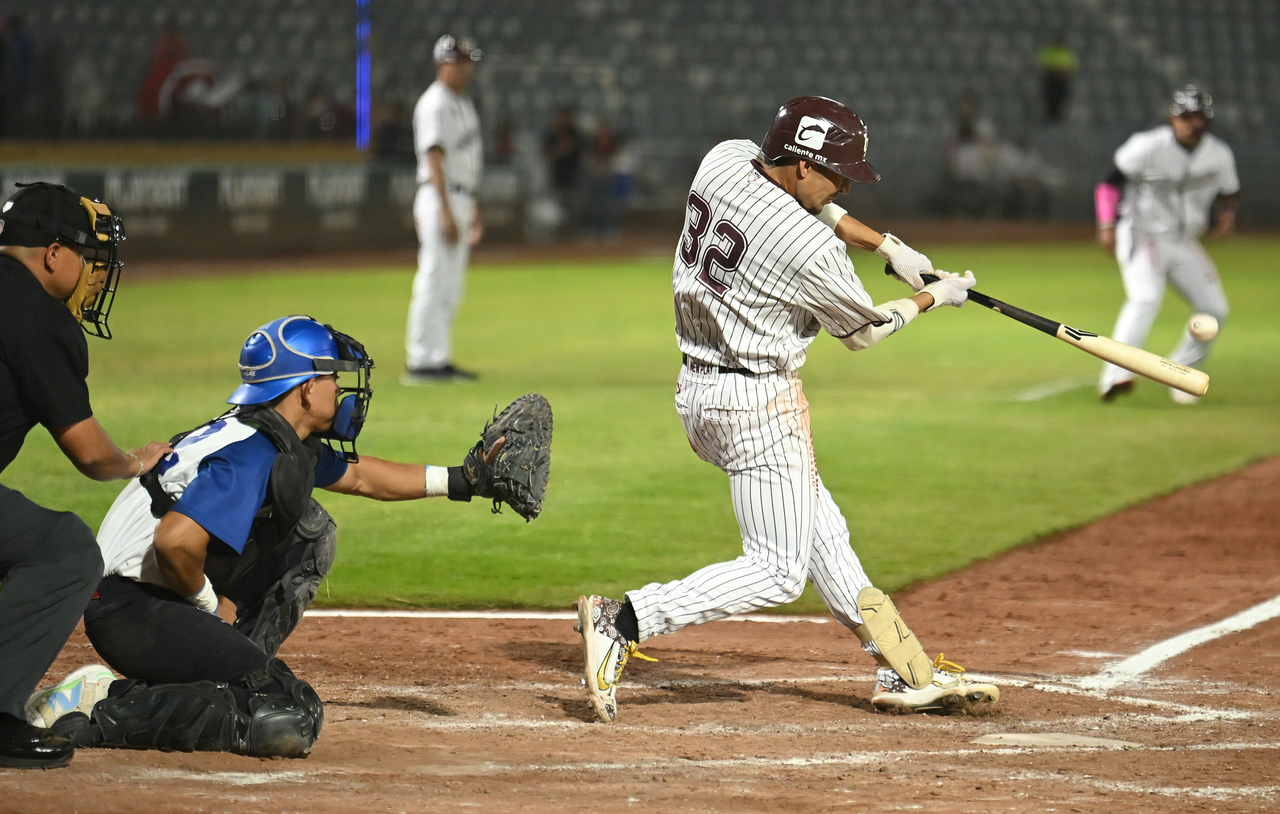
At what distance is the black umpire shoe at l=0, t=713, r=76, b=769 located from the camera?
4.05 m

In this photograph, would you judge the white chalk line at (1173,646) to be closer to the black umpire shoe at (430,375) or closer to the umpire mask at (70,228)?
the umpire mask at (70,228)

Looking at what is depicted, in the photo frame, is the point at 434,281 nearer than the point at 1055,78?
Yes

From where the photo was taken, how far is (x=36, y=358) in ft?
13.0

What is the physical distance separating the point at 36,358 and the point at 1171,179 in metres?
9.80

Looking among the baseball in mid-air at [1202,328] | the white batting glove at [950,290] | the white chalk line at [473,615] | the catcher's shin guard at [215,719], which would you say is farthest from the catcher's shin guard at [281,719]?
the baseball in mid-air at [1202,328]

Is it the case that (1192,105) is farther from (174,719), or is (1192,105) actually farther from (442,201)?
(174,719)

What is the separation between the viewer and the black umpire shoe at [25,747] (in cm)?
405

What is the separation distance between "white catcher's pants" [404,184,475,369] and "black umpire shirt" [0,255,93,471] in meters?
8.05

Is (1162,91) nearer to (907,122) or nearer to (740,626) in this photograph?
(907,122)

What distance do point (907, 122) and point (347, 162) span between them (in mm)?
14248

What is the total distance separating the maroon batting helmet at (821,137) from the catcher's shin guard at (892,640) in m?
1.33

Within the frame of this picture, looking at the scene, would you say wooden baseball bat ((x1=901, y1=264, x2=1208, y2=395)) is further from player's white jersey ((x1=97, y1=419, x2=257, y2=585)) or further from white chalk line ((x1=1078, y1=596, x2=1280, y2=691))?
player's white jersey ((x1=97, y1=419, x2=257, y2=585))

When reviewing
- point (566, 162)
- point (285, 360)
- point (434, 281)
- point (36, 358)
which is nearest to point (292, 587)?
point (285, 360)

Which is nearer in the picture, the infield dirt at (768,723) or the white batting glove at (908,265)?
the infield dirt at (768,723)
